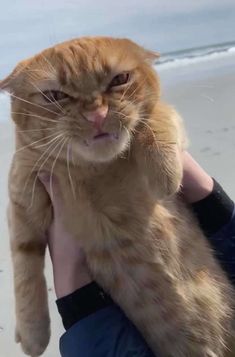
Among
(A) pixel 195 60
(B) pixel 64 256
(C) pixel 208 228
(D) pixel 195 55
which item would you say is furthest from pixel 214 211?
(D) pixel 195 55

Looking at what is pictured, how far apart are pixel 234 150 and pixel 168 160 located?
1.78 m

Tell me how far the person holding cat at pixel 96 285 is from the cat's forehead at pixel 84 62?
0.22m

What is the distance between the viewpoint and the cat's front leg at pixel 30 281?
1.31 m

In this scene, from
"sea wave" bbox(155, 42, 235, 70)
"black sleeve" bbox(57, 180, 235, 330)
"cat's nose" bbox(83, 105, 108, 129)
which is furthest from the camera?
"sea wave" bbox(155, 42, 235, 70)

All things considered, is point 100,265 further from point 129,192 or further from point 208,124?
point 208,124

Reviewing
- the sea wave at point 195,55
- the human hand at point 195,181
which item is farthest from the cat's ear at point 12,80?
the sea wave at point 195,55

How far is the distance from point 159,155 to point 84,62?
0.22 meters

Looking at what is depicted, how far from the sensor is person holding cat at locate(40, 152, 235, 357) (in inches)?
45.1

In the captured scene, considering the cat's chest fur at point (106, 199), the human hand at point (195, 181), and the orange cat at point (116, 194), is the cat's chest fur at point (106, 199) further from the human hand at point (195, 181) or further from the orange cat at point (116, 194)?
the human hand at point (195, 181)

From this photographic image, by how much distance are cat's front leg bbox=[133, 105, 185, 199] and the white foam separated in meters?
5.55

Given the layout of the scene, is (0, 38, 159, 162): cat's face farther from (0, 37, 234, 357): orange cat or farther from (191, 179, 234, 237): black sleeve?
(191, 179, 234, 237): black sleeve

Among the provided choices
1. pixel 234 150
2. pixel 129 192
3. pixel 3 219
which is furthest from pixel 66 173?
pixel 234 150

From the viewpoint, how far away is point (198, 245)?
132 centimetres

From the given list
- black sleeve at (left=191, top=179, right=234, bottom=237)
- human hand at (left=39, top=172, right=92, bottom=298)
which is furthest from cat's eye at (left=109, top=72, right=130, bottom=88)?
black sleeve at (left=191, top=179, right=234, bottom=237)
